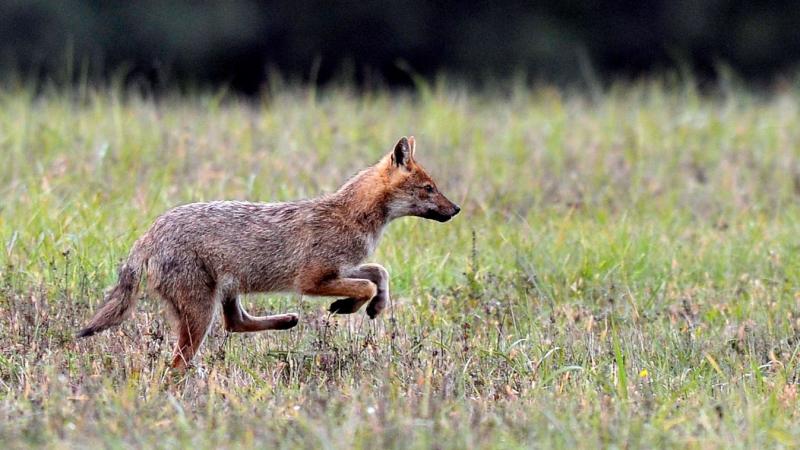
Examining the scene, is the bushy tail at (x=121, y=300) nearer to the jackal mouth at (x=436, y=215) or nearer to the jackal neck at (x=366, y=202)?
the jackal neck at (x=366, y=202)

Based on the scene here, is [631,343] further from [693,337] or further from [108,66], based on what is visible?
[108,66]

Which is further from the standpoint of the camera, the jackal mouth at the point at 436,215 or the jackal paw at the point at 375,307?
the jackal mouth at the point at 436,215

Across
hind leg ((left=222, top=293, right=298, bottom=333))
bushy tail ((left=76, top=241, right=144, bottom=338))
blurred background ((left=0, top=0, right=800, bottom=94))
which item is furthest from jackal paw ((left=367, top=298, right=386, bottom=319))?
blurred background ((left=0, top=0, right=800, bottom=94))

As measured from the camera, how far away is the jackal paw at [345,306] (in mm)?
7457

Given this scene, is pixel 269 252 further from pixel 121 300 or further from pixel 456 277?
pixel 456 277

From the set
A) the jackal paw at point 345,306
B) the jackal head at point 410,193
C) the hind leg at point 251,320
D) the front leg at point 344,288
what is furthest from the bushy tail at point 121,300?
the jackal head at point 410,193

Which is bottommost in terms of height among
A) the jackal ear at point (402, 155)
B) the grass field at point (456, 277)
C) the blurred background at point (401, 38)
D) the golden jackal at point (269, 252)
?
the blurred background at point (401, 38)

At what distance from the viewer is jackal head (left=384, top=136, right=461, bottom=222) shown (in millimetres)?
7781

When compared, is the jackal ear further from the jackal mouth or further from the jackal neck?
the jackal mouth

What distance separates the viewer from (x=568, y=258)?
898 centimetres

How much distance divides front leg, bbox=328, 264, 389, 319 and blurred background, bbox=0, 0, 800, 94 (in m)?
15.3

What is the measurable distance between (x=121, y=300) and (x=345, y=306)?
123cm

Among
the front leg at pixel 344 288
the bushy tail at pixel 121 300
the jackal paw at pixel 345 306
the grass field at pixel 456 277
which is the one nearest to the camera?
the grass field at pixel 456 277

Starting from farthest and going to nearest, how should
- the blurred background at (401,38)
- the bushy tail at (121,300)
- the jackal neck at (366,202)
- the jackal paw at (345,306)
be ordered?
the blurred background at (401,38) < the jackal neck at (366,202) < the jackal paw at (345,306) < the bushy tail at (121,300)
